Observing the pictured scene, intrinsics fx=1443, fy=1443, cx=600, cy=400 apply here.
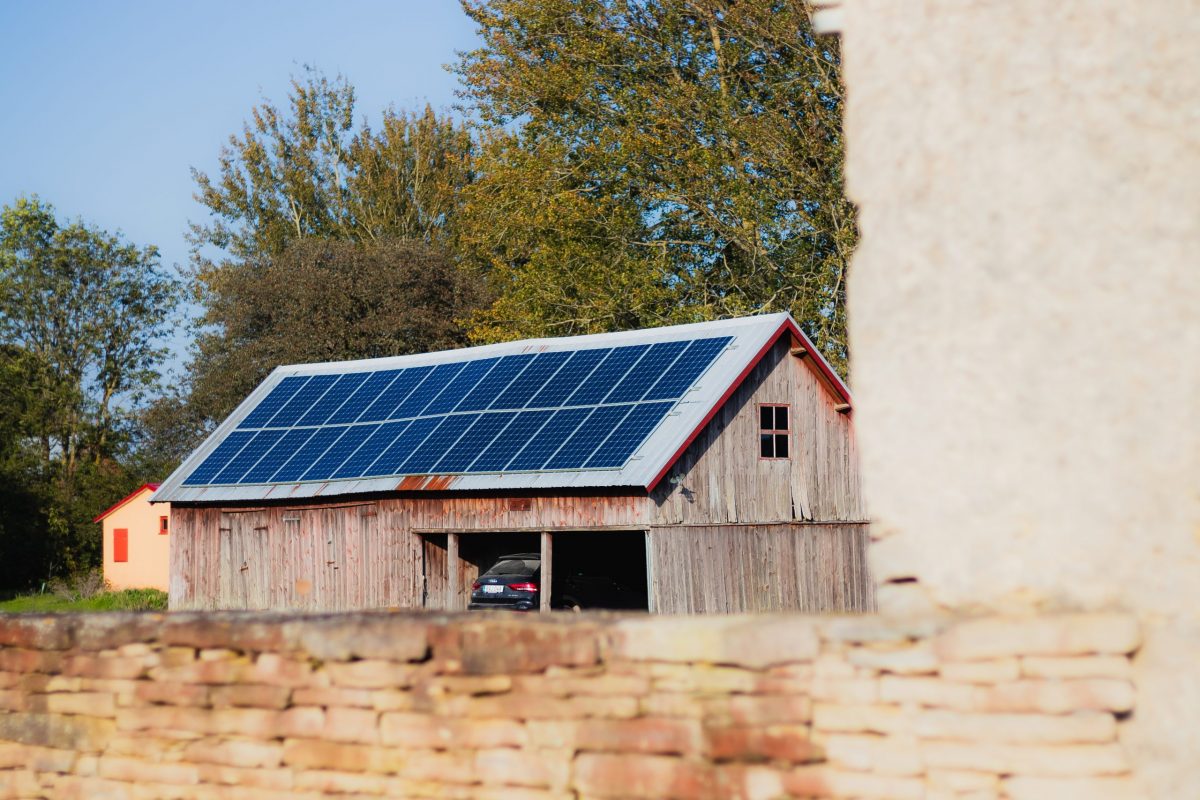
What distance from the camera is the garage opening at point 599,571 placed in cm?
2267

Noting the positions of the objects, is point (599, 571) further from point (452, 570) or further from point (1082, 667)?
point (1082, 667)

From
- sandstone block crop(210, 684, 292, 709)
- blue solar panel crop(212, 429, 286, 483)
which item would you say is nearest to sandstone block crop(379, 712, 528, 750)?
sandstone block crop(210, 684, 292, 709)

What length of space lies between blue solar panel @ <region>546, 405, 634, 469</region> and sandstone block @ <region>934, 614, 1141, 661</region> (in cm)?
1616

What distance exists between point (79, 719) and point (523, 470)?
1426cm

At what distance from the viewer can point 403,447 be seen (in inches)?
975

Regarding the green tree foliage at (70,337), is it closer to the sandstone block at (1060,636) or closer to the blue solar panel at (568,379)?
the blue solar panel at (568,379)

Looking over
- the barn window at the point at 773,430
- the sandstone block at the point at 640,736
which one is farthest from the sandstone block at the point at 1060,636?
the barn window at the point at 773,430

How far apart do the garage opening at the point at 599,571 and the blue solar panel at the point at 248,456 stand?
5.80 meters

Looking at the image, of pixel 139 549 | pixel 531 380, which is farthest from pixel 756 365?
pixel 139 549

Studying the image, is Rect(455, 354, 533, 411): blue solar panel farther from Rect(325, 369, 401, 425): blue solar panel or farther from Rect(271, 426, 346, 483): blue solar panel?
Rect(271, 426, 346, 483): blue solar panel

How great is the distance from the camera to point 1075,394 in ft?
20.0

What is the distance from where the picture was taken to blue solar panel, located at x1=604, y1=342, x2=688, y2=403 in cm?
2294

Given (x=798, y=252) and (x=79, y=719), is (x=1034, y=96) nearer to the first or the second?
(x=79, y=719)

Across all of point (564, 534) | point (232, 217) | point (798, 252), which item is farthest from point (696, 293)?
point (232, 217)
